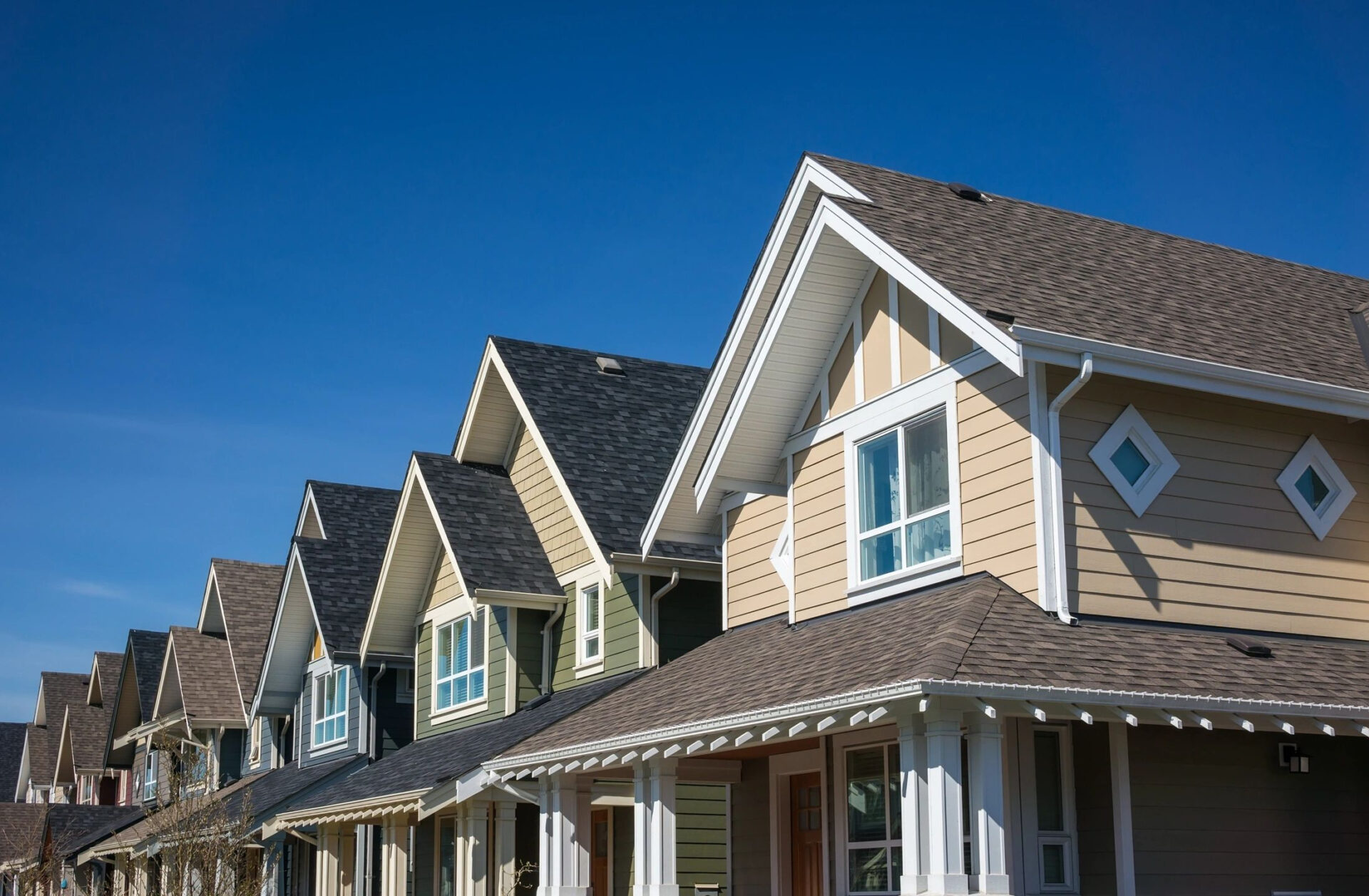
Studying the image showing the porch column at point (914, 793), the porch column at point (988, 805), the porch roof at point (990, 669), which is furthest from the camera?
the porch column at point (914, 793)

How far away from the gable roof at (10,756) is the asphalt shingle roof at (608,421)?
4970cm

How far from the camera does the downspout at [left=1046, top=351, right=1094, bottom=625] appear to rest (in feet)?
40.3

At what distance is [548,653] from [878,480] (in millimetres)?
8715

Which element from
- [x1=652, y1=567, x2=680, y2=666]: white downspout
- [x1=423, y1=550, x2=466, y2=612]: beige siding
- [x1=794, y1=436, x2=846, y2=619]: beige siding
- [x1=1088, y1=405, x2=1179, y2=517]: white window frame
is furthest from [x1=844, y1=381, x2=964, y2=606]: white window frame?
[x1=423, y1=550, x2=466, y2=612]: beige siding

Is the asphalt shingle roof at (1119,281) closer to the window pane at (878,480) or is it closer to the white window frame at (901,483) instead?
the white window frame at (901,483)

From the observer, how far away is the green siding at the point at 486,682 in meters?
22.7

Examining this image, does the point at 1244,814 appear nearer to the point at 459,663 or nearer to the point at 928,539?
the point at 928,539

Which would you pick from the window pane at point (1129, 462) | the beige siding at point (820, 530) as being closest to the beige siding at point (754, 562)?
the beige siding at point (820, 530)

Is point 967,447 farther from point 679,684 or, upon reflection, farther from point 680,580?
point 680,580

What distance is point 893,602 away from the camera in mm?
14398

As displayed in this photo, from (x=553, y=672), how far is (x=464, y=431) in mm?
4247

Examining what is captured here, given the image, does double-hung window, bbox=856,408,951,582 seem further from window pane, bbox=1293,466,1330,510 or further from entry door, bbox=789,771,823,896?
window pane, bbox=1293,466,1330,510

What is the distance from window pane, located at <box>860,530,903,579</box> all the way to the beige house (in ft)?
0.12

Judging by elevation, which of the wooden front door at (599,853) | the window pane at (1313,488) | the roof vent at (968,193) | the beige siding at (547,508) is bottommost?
the wooden front door at (599,853)
